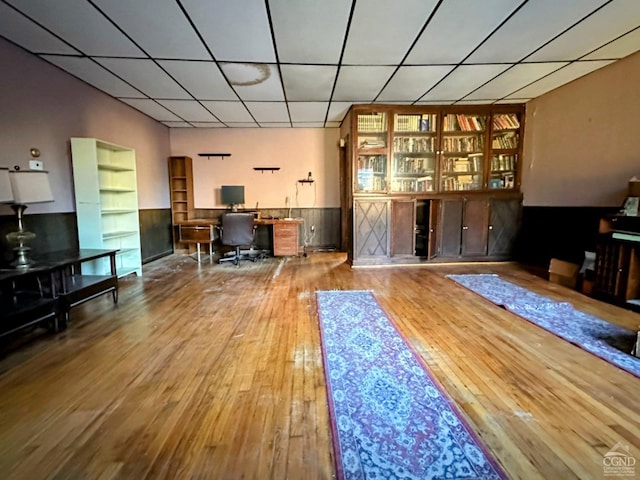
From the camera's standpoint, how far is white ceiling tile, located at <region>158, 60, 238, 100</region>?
11.7 feet

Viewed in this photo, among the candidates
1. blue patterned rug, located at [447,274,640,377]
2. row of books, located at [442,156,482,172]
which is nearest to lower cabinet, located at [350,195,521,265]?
row of books, located at [442,156,482,172]

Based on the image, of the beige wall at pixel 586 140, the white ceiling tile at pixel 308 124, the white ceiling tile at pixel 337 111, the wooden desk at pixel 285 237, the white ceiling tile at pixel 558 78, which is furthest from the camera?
the white ceiling tile at pixel 308 124

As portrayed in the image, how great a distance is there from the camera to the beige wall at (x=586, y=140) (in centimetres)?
356

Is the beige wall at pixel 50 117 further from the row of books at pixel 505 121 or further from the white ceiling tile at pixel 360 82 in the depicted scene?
the row of books at pixel 505 121

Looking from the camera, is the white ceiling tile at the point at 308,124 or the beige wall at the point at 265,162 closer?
the white ceiling tile at the point at 308,124

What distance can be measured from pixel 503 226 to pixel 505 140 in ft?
5.09

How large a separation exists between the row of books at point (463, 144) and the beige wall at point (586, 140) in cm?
79

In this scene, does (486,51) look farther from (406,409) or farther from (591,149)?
(406,409)

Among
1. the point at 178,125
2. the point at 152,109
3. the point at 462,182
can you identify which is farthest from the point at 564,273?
the point at 178,125

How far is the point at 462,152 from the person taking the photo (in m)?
5.38

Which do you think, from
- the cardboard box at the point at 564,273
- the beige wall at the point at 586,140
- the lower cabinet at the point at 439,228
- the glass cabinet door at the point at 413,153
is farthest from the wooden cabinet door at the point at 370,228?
the beige wall at the point at 586,140


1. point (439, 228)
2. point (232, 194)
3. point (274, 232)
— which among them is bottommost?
point (274, 232)

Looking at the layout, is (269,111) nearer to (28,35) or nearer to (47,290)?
(28,35)

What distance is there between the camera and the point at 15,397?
1.75 m
